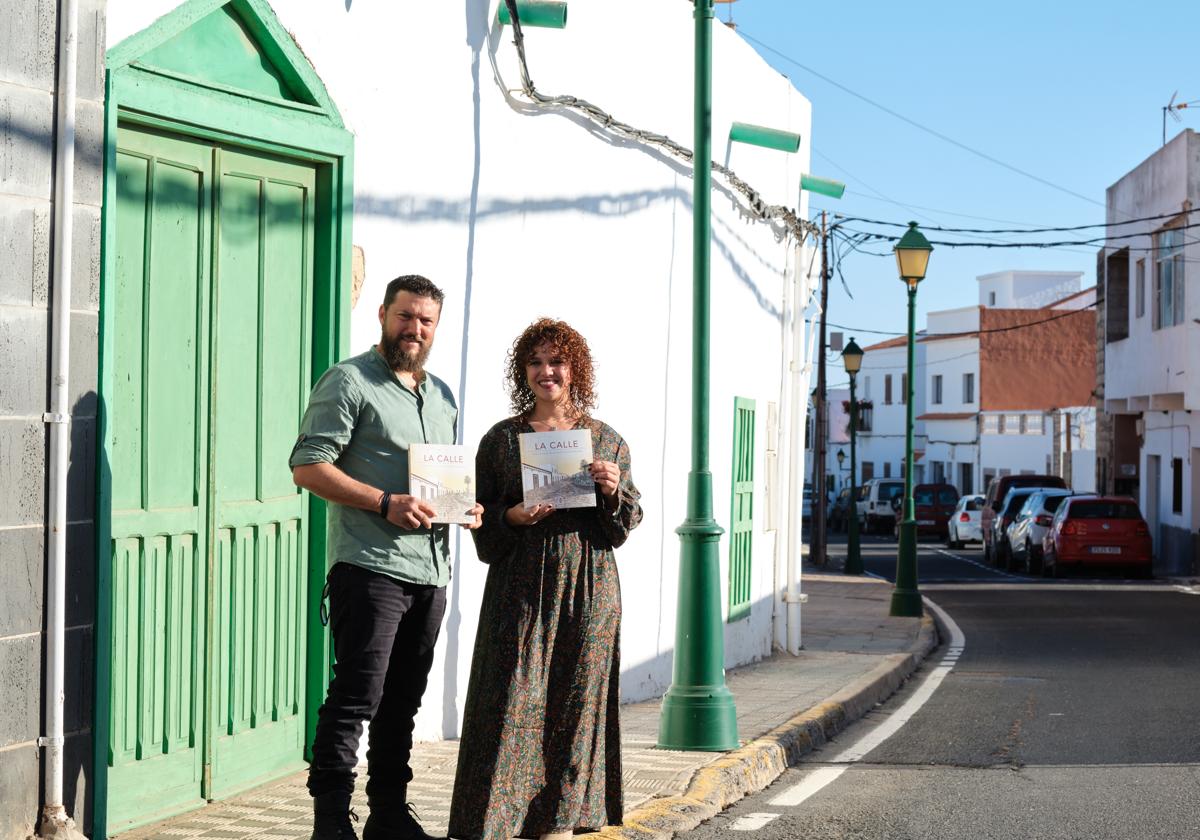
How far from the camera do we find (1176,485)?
34.4m

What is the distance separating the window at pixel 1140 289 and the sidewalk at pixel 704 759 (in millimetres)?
22429

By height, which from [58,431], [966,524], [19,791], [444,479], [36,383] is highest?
[36,383]

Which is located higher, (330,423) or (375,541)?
(330,423)

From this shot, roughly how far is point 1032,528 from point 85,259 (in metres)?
28.9

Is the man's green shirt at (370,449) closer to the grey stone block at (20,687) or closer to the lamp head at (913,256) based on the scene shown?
the grey stone block at (20,687)

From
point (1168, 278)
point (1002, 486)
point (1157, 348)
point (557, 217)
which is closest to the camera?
point (557, 217)

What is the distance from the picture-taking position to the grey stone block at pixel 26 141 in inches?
209

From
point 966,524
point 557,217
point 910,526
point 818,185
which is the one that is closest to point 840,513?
point 966,524

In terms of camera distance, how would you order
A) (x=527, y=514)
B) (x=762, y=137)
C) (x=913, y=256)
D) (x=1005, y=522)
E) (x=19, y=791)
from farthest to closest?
(x=1005, y=522) → (x=913, y=256) → (x=762, y=137) → (x=527, y=514) → (x=19, y=791)

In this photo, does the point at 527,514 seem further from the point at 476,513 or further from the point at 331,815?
the point at 331,815

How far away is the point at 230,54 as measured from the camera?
262 inches

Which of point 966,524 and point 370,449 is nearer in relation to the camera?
point 370,449

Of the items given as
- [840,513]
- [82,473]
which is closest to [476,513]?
[82,473]

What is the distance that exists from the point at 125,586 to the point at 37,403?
918 mm
